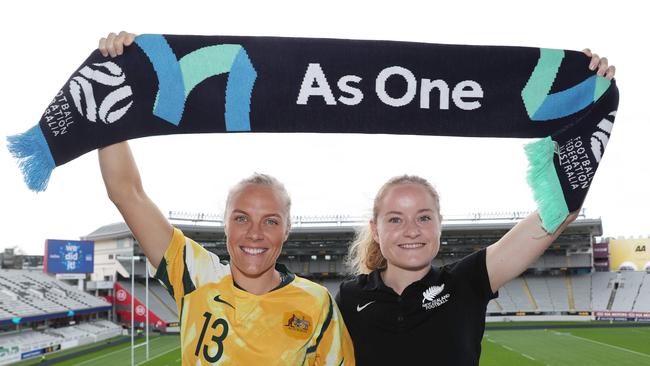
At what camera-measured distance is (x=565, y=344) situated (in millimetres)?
26328

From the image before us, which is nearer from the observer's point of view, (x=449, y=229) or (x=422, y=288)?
(x=422, y=288)

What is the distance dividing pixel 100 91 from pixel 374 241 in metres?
1.84

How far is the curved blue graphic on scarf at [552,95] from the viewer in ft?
10.6

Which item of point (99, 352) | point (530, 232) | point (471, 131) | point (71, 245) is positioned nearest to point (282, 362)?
point (530, 232)

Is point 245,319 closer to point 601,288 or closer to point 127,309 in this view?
point 127,309

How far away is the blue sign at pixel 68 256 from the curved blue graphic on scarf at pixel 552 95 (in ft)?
122

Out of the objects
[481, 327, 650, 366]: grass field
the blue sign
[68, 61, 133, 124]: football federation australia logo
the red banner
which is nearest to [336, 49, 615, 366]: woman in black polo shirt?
[68, 61, 133, 124]: football federation australia logo

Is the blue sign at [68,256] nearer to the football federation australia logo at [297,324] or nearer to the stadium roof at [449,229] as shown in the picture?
the stadium roof at [449,229]

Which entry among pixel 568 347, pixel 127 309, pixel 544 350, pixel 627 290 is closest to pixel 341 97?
pixel 544 350

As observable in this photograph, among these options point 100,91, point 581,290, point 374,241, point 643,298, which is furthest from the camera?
point 581,290

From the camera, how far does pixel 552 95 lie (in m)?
3.27

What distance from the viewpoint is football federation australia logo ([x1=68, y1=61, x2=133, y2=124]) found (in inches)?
119

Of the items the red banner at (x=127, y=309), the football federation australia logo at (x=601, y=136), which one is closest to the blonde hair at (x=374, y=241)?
the football federation australia logo at (x=601, y=136)

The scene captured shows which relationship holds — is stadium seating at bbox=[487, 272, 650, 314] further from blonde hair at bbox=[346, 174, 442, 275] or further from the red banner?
blonde hair at bbox=[346, 174, 442, 275]
